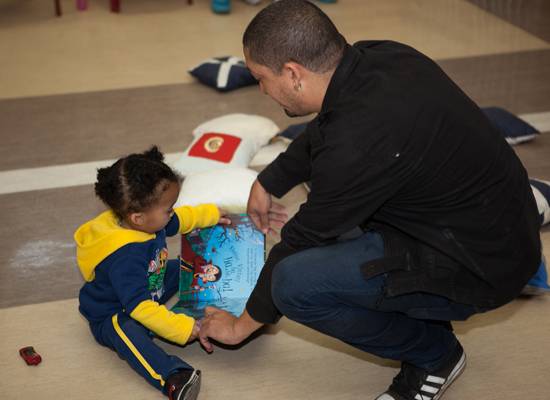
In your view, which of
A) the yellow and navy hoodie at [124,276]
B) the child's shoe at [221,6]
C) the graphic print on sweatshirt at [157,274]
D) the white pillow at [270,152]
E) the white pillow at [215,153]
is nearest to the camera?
the yellow and navy hoodie at [124,276]

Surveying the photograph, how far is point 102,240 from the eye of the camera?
4.79 ft

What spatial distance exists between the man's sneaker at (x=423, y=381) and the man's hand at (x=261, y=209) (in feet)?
1.76

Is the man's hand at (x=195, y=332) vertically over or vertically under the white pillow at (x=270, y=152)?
over

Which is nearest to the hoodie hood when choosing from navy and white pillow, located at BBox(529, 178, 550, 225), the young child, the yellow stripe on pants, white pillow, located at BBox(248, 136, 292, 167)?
the young child

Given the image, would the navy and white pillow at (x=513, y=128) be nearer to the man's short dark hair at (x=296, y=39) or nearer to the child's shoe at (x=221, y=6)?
the man's short dark hair at (x=296, y=39)

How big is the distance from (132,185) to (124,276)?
234 millimetres

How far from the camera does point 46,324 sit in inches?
63.3

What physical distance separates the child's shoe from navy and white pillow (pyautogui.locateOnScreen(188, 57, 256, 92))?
1.51 meters

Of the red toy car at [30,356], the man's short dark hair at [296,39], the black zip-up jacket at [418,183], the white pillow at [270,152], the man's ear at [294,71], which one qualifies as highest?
the man's short dark hair at [296,39]

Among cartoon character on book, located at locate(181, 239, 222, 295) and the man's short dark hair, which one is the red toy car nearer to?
cartoon character on book, located at locate(181, 239, 222, 295)

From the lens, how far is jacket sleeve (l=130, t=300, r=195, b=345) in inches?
55.1

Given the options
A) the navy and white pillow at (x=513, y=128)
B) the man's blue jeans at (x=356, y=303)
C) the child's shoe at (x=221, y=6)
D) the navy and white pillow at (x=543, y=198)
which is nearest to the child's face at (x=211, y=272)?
the man's blue jeans at (x=356, y=303)

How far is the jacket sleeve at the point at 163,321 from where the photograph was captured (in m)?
1.40

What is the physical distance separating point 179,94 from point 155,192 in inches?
71.2
